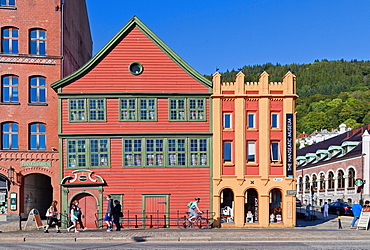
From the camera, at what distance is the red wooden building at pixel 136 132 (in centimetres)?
3309

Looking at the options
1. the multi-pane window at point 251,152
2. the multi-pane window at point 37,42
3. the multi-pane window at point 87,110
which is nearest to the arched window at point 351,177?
the multi-pane window at point 251,152

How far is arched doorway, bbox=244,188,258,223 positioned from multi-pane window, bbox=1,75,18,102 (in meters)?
17.2

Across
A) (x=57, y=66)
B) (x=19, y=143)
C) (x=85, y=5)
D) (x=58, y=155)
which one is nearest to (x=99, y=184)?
(x=58, y=155)

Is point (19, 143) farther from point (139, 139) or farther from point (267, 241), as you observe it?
point (267, 241)

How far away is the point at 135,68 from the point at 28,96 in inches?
304

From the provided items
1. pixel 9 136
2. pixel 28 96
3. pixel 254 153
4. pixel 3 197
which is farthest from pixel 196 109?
pixel 3 197

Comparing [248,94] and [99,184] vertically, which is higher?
[248,94]

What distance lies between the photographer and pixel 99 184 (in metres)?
33.0

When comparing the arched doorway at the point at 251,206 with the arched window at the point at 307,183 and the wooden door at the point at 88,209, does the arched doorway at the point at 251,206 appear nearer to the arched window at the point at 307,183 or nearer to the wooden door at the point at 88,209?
the wooden door at the point at 88,209

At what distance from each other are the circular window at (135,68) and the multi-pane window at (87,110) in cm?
280

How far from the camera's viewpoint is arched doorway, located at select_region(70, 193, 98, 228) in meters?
32.9

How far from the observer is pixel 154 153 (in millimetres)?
33531

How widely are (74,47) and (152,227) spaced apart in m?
17.0

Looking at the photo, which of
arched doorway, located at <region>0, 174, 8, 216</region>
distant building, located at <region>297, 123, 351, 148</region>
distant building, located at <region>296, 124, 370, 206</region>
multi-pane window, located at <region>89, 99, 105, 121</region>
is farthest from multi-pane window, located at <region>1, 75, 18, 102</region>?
distant building, located at <region>297, 123, 351, 148</region>
